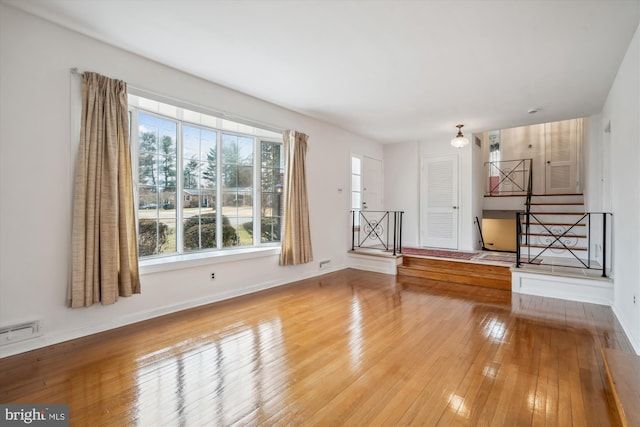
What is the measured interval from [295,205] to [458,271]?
3.01 m

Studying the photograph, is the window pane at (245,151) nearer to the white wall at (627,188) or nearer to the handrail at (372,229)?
the handrail at (372,229)

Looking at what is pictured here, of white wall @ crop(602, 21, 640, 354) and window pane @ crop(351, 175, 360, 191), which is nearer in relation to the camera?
white wall @ crop(602, 21, 640, 354)

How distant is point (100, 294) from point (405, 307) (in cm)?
327

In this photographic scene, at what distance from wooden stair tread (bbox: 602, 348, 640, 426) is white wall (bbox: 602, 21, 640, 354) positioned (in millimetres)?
511

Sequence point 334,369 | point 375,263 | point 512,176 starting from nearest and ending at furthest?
point 334,369, point 375,263, point 512,176

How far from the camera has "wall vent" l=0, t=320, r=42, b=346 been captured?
94.9 inches

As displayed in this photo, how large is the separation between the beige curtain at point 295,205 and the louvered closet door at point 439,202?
128 inches

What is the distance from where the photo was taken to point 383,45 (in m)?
2.93

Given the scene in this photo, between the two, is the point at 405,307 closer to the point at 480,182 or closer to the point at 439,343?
the point at 439,343

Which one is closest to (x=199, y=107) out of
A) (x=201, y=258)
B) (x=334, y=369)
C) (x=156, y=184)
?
(x=156, y=184)

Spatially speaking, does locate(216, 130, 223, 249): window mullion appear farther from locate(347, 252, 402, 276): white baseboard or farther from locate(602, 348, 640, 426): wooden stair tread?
locate(602, 348, 640, 426): wooden stair tread

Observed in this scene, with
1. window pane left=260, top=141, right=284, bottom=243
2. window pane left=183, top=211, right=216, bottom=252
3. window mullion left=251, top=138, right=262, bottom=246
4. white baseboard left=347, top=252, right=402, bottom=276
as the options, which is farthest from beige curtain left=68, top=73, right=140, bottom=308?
white baseboard left=347, top=252, right=402, bottom=276

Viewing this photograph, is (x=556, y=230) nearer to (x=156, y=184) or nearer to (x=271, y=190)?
(x=271, y=190)

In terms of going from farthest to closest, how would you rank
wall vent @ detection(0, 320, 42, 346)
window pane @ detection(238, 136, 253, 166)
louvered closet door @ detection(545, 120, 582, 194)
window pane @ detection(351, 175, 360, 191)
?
1. louvered closet door @ detection(545, 120, 582, 194)
2. window pane @ detection(351, 175, 360, 191)
3. window pane @ detection(238, 136, 253, 166)
4. wall vent @ detection(0, 320, 42, 346)
